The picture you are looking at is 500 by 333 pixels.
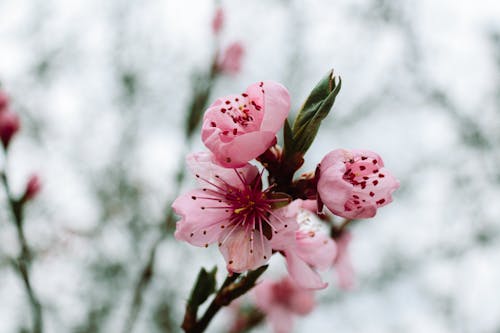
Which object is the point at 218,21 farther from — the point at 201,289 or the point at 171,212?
the point at 201,289

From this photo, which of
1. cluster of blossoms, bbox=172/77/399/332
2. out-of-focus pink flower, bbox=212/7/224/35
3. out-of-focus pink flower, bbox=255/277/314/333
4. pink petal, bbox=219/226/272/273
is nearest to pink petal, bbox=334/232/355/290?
out-of-focus pink flower, bbox=255/277/314/333

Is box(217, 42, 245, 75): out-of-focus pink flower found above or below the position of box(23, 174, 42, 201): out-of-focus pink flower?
above

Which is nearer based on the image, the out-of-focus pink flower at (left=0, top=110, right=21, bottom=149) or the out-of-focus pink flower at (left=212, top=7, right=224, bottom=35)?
the out-of-focus pink flower at (left=0, top=110, right=21, bottom=149)

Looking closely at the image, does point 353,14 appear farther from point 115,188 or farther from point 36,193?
point 36,193

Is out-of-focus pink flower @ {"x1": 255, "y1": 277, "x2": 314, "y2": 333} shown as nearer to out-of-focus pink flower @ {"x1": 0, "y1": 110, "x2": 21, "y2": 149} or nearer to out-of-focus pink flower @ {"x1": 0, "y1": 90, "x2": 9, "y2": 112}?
out-of-focus pink flower @ {"x1": 0, "y1": 110, "x2": 21, "y2": 149}

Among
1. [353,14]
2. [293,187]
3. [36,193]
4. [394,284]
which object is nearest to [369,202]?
[293,187]

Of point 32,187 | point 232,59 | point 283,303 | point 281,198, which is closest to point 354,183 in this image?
point 281,198

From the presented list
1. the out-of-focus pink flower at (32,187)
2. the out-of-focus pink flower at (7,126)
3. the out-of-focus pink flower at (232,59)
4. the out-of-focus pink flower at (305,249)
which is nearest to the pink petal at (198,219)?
the out-of-focus pink flower at (305,249)
